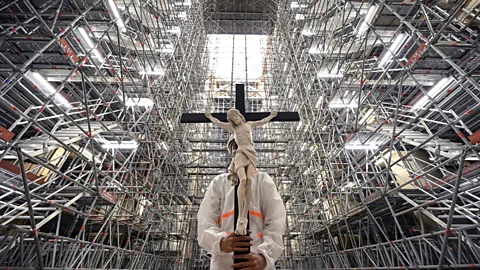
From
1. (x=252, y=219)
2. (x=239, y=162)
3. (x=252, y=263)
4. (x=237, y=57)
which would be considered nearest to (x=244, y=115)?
(x=239, y=162)

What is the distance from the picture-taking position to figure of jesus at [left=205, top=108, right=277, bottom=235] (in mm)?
1932

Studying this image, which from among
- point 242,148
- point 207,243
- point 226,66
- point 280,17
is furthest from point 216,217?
point 226,66

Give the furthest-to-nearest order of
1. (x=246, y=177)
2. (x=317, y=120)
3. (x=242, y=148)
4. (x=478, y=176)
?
(x=317, y=120) → (x=478, y=176) → (x=242, y=148) → (x=246, y=177)

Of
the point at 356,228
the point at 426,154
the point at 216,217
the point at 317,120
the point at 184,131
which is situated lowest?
the point at 216,217

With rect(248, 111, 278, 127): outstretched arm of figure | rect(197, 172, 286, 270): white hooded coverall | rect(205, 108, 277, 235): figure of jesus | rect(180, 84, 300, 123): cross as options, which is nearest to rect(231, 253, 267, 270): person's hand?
rect(197, 172, 286, 270): white hooded coverall

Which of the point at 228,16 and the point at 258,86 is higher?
the point at 228,16

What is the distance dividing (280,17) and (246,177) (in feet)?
50.5

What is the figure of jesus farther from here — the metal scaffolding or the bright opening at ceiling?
the bright opening at ceiling

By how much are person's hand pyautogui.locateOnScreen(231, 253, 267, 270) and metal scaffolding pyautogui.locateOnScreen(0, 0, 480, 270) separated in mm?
2677

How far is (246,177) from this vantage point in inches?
83.4

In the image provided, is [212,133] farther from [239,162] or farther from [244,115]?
[239,162]

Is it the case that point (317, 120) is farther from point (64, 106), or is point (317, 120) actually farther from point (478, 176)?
point (64, 106)

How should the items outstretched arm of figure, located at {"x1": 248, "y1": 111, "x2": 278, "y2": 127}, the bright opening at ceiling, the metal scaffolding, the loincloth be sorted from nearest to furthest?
the loincloth → outstretched arm of figure, located at {"x1": 248, "y1": 111, "x2": 278, "y2": 127} → the metal scaffolding → the bright opening at ceiling

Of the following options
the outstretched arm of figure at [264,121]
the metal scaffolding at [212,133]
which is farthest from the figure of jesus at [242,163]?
the metal scaffolding at [212,133]
